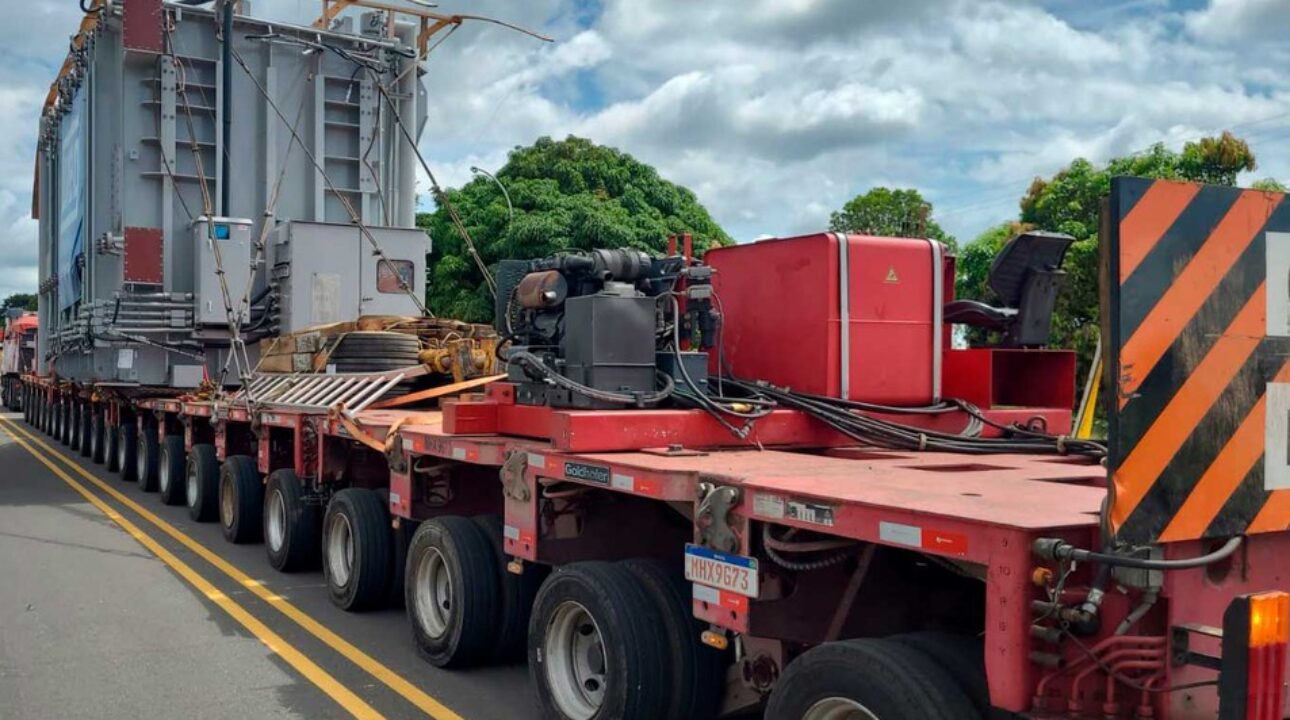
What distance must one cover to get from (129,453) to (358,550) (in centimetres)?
993

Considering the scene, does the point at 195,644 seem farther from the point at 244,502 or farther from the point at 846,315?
the point at 846,315

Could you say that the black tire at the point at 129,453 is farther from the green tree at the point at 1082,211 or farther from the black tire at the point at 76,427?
the green tree at the point at 1082,211

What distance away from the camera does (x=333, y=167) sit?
14.4m

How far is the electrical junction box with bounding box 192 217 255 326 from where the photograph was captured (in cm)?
1298

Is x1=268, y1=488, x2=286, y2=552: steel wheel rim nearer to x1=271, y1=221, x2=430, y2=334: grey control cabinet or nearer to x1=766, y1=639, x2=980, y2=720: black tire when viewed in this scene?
x1=271, y1=221, x2=430, y2=334: grey control cabinet

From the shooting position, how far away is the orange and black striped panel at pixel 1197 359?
3070 mm

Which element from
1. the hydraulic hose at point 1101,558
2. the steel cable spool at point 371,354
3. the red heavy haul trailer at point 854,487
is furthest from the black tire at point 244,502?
the hydraulic hose at point 1101,558

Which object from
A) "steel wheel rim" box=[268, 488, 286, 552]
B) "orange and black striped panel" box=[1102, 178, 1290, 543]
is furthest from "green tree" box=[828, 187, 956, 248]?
"orange and black striped panel" box=[1102, 178, 1290, 543]

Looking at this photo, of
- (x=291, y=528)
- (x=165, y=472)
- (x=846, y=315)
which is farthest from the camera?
(x=165, y=472)

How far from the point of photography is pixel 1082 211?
19.8m

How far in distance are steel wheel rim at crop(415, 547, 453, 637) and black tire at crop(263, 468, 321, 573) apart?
2.83 metres

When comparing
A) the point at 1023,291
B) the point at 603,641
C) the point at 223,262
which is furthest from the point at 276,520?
the point at 1023,291

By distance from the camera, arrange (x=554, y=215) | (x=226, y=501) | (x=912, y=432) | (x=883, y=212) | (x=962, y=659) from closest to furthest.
→ (x=962, y=659)
(x=912, y=432)
(x=226, y=501)
(x=554, y=215)
(x=883, y=212)

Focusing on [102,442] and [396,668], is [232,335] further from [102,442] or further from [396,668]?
[102,442]
